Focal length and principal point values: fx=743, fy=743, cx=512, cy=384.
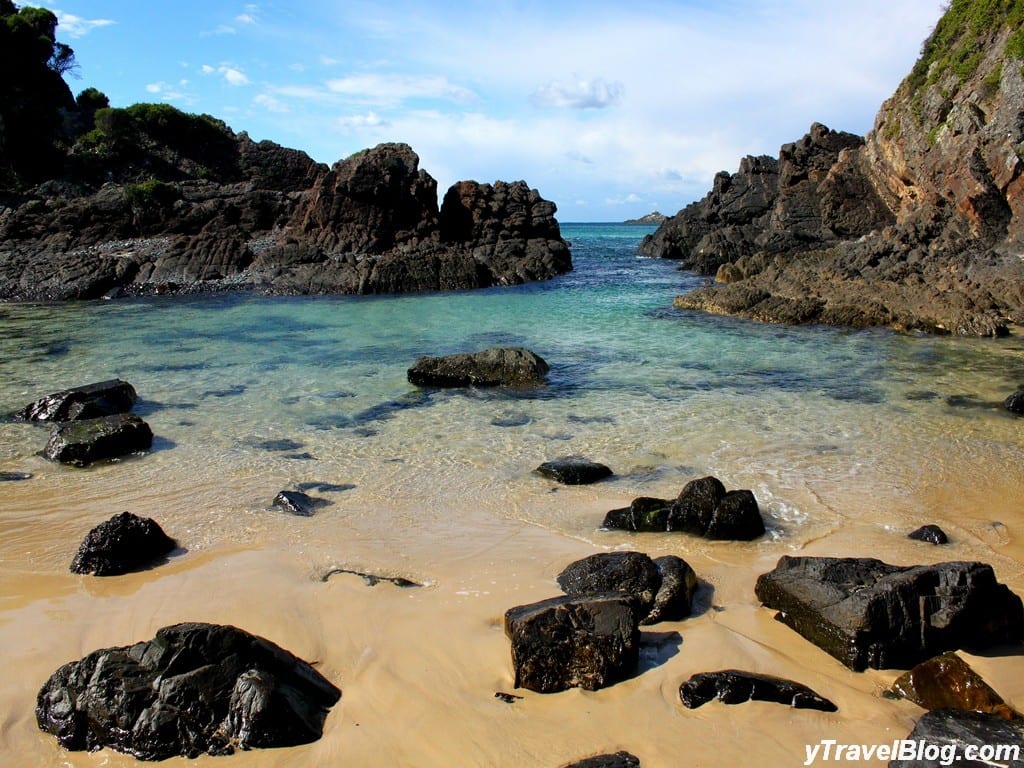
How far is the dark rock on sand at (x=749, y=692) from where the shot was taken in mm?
4484

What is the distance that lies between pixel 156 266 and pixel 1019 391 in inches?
1266

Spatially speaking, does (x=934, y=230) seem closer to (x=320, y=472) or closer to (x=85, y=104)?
(x=320, y=472)

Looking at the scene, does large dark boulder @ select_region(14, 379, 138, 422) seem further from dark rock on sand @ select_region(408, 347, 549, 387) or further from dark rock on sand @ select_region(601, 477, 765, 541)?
dark rock on sand @ select_region(601, 477, 765, 541)

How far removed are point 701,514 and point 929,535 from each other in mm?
2113

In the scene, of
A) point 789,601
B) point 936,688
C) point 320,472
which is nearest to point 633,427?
point 320,472

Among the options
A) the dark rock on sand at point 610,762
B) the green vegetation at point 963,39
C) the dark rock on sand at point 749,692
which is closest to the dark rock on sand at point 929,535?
the dark rock on sand at point 749,692

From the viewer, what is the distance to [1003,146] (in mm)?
23484

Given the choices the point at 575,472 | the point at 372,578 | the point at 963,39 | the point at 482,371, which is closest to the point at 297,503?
the point at 372,578

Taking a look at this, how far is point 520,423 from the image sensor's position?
37.4 feet

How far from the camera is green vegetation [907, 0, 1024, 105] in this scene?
2666 centimetres

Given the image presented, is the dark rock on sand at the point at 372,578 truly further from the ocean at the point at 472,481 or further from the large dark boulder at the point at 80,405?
the large dark boulder at the point at 80,405

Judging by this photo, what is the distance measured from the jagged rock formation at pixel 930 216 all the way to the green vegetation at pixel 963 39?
2.6 inches

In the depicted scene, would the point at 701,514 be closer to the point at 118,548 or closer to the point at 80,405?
the point at 118,548

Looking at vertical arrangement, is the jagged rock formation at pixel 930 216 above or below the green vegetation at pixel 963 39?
below
